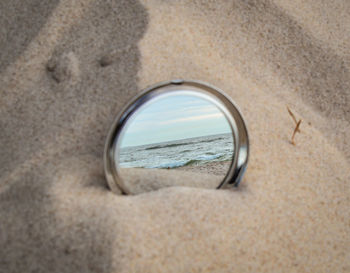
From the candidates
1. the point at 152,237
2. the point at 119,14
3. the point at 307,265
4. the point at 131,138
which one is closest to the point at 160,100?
the point at 131,138

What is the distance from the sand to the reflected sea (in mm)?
75

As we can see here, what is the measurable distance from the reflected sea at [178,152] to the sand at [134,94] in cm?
8

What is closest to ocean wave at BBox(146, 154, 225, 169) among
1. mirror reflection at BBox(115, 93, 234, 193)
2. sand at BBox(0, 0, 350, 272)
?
A: mirror reflection at BBox(115, 93, 234, 193)

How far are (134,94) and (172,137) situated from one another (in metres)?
0.16

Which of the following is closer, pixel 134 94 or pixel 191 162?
pixel 134 94

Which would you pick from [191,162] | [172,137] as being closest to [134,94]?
[172,137]

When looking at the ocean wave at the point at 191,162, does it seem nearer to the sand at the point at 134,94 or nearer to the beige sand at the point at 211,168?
the beige sand at the point at 211,168

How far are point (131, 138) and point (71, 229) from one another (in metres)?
0.24

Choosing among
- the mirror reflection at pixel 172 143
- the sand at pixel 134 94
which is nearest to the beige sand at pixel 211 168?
the mirror reflection at pixel 172 143

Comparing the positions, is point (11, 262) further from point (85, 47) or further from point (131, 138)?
point (85, 47)

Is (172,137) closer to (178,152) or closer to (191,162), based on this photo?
(178,152)

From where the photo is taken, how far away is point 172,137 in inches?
35.5

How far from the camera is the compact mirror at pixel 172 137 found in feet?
2.63

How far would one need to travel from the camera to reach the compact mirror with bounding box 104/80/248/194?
0.80 meters
